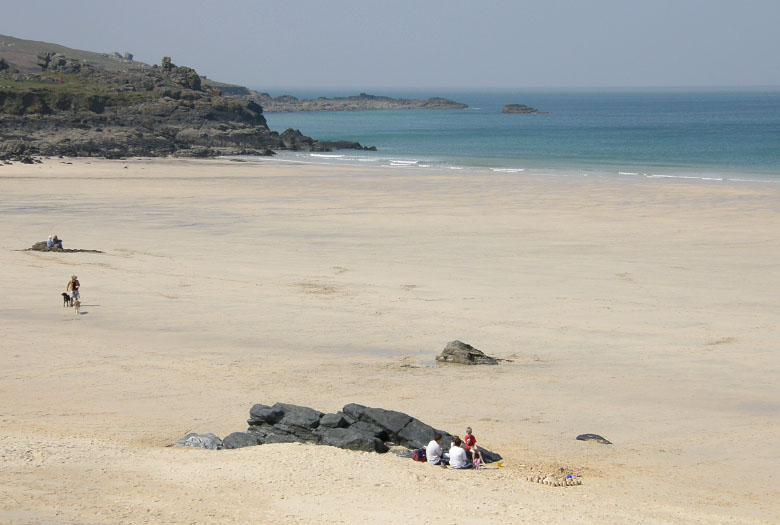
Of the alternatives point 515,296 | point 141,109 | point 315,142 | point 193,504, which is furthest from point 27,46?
point 193,504

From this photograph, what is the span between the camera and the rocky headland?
65.9 meters

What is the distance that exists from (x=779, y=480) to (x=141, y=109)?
74.3 metres

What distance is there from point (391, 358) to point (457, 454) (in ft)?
19.0

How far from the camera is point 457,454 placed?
11.6m

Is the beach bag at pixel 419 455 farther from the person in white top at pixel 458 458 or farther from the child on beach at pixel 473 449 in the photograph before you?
the child on beach at pixel 473 449

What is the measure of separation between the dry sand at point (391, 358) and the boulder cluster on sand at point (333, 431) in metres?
0.32

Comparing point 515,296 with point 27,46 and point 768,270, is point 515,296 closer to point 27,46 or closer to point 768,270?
point 768,270

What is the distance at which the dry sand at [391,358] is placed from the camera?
34.7ft

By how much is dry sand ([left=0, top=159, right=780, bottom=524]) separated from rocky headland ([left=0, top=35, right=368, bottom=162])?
30.0 metres

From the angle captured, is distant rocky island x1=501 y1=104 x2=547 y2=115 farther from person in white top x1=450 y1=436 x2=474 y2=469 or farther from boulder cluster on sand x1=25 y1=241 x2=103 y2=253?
person in white top x1=450 y1=436 x2=474 y2=469

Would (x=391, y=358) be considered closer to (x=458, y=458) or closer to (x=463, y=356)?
(x=463, y=356)

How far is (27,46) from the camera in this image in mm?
142125

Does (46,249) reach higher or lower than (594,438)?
higher

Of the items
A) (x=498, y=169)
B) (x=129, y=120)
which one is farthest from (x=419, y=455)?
(x=129, y=120)
